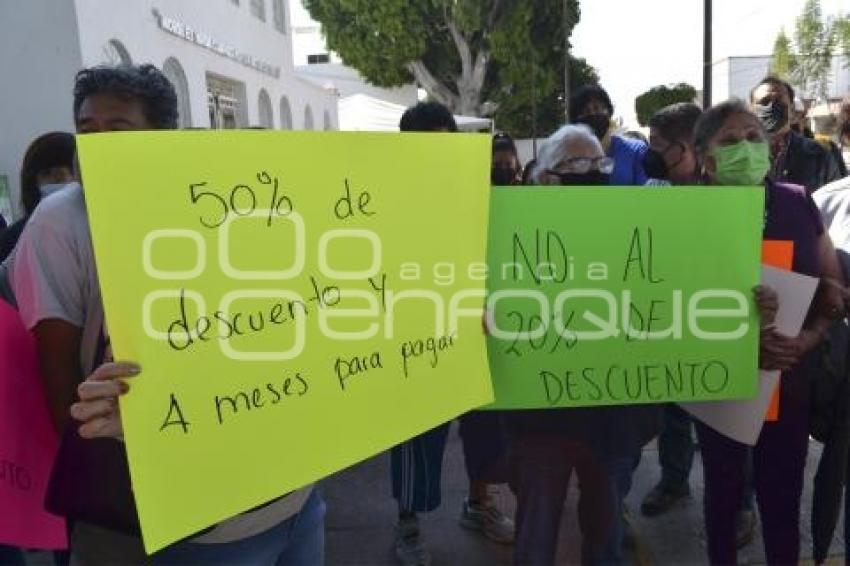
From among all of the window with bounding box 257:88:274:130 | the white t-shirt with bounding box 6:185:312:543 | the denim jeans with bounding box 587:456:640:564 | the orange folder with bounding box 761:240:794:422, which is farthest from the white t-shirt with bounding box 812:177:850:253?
the window with bounding box 257:88:274:130

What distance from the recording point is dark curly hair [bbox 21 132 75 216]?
8.59 ft

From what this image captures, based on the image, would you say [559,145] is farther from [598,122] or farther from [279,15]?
[279,15]

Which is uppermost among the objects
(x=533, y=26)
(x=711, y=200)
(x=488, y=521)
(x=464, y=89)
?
(x=533, y=26)

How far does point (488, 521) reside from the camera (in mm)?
2928

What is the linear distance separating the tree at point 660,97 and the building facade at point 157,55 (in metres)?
7.49

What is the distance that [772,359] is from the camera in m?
1.72

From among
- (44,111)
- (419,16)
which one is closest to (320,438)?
(44,111)

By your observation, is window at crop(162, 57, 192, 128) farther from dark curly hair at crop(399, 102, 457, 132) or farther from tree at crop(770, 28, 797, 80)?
tree at crop(770, 28, 797, 80)

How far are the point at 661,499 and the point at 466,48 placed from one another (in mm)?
25685

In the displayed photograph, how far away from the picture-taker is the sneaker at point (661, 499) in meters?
3.04

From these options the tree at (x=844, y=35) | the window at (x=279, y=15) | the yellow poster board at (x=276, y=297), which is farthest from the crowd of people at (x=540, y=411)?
the tree at (x=844, y=35)

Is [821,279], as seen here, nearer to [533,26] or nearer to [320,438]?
[320,438]

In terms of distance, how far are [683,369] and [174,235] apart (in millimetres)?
1174

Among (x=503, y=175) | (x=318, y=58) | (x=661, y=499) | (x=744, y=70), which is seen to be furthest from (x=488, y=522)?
(x=744, y=70)
